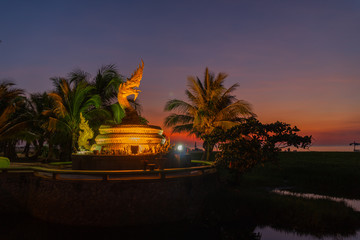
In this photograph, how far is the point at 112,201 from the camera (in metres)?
11.1

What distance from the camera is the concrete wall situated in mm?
11070

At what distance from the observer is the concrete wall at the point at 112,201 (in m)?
11.1

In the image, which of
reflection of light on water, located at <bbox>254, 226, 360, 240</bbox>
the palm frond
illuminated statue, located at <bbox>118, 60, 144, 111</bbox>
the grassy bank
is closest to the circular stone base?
illuminated statue, located at <bbox>118, 60, 144, 111</bbox>

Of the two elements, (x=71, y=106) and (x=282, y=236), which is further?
(x=71, y=106)

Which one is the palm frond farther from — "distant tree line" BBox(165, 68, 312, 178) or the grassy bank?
the grassy bank

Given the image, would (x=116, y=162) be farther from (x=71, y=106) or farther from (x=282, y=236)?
(x=71, y=106)

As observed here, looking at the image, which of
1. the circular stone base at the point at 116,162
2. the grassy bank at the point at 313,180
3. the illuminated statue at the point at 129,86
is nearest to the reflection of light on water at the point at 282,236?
the grassy bank at the point at 313,180

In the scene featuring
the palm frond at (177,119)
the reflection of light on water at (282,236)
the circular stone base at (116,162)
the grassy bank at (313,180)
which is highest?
the palm frond at (177,119)

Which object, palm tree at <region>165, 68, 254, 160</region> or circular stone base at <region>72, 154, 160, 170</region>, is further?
palm tree at <region>165, 68, 254, 160</region>

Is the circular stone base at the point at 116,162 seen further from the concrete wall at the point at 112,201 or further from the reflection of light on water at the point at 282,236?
the reflection of light on water at the point at 282,236

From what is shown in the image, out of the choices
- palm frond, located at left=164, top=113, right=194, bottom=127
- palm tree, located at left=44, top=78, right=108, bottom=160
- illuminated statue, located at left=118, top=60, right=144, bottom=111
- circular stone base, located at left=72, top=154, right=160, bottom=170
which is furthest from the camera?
palm frond, located at left=164, top=113, right=194, bottom=127

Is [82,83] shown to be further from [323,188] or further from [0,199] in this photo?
[323,188]

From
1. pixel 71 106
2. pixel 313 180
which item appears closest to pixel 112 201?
pixel 71 106

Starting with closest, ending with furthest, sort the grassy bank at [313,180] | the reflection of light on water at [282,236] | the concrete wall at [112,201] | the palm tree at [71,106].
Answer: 1. the reflection of light on water at [282,236]
2. the concrete wall at [112,201]
3. the grassy bank at [313,180]
4. the palm tree at [71,106]
